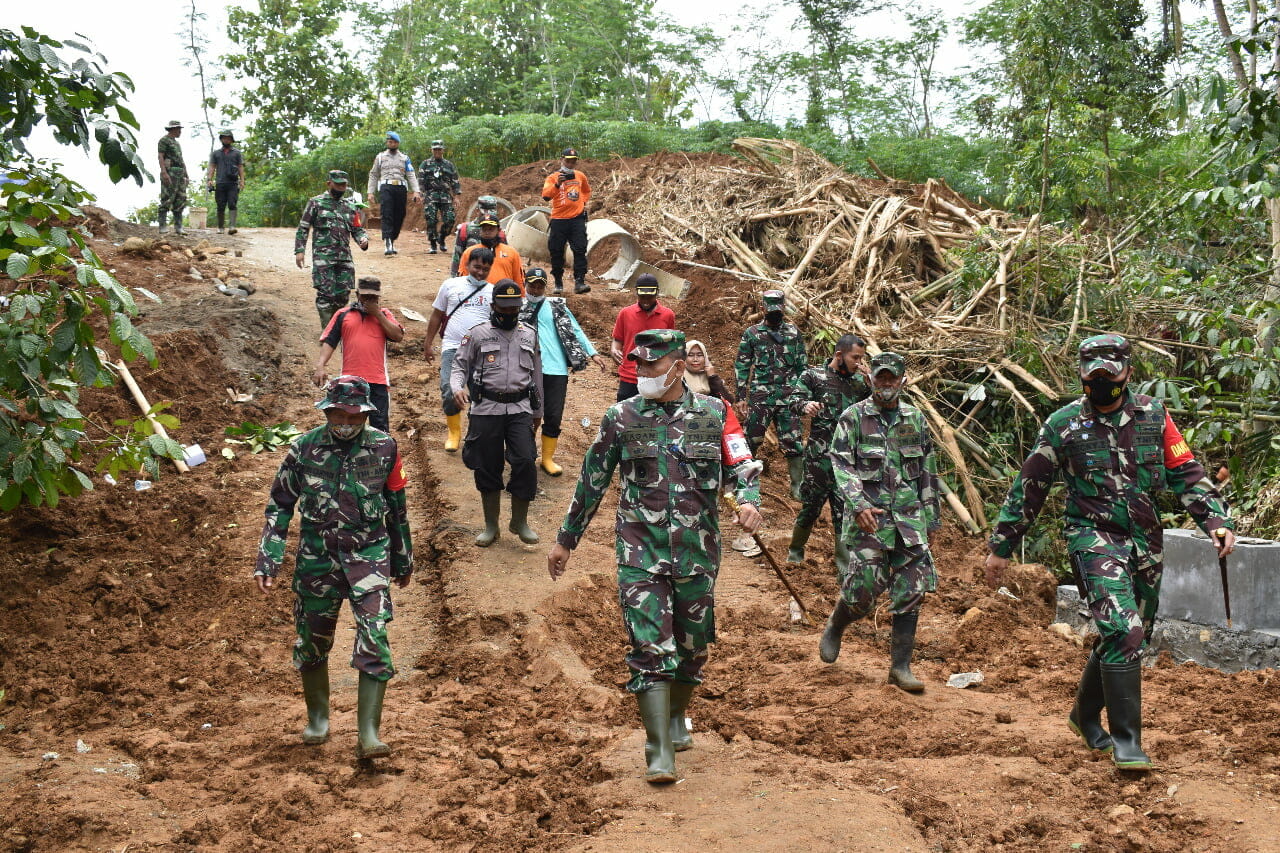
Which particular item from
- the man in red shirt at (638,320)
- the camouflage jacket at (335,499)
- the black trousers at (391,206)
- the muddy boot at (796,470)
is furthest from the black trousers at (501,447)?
the black trousers at (391,206)

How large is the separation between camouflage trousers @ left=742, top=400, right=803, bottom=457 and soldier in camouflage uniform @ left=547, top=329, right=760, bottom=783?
15.6ft

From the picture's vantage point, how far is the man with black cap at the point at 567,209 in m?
15.3

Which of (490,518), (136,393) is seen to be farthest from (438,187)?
(490,518)

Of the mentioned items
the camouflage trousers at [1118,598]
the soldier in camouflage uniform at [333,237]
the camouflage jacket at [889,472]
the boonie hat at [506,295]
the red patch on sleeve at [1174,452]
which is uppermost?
the soldier in camouflage uniform at [333,237]

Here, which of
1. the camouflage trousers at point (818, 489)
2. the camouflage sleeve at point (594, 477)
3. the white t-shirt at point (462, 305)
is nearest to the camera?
the camouflage sleeve at point (594, 477)

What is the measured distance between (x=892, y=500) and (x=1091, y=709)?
1692mm

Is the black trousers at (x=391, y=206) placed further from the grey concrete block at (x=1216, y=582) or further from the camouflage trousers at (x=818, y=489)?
the grey concrete block at (x=1216, y=582)

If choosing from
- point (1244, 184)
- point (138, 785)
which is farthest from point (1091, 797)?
point (1244, 184)

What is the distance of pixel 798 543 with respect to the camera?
9.65 metres

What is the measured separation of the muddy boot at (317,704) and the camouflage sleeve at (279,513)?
591 millimetres

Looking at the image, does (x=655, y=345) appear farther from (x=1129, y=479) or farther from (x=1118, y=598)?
(x=1118, y=598)

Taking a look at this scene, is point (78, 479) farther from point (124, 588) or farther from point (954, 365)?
point (954, 365)

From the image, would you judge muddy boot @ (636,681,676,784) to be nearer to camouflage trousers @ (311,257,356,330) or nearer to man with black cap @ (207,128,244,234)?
camouflage trousers @ (311,257,356,330)

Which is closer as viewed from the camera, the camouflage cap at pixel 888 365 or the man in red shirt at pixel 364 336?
the camouflage cap at pixel 888 365
